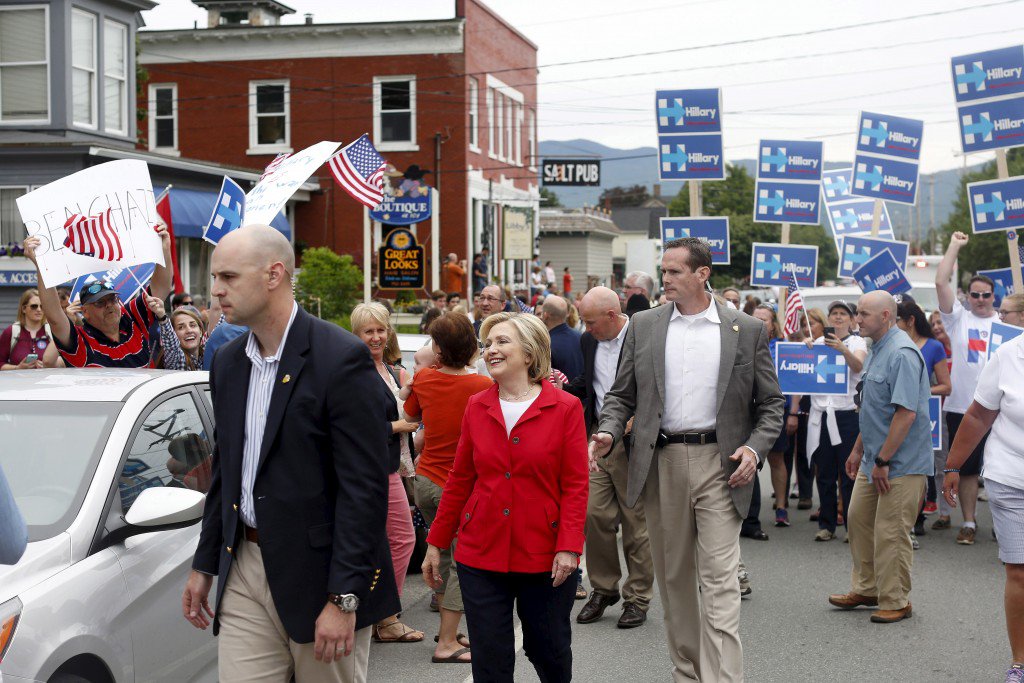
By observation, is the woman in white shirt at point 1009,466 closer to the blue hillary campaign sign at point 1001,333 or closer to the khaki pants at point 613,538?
the khaki pants at point 613,538

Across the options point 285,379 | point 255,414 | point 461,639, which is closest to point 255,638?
point 255,414

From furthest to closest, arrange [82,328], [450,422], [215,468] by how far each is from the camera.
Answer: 1. [82,328]
2. [450,422]
3. [215,468]

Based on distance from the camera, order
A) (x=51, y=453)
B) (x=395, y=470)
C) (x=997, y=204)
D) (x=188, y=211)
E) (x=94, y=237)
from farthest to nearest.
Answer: (x=188, y=211) → (x=997, y=204) → (x=94, y=237) → (x=395, y=470) → (x=51, y=453)

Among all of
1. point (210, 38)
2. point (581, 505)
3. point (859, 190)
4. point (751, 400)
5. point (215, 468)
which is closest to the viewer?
point (215, 468)

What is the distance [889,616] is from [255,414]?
534cm

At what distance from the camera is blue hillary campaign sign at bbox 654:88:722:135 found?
12805mm

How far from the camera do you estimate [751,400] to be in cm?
598

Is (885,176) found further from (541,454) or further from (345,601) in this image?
(345,601)

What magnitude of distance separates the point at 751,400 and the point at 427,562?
1.96 m

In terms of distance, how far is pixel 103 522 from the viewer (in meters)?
4.50

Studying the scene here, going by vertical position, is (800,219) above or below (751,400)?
above

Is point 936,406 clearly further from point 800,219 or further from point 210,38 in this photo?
point 210,38

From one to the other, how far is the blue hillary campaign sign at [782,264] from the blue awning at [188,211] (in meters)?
12.3

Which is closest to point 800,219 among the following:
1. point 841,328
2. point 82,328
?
point 841,328
